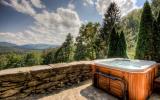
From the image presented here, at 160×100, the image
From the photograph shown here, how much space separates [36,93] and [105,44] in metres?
12.9

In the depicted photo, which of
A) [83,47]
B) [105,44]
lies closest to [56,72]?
[105,44]

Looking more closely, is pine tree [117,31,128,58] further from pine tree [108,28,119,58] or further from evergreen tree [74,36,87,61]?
evergreen tree [74,36,87,61]

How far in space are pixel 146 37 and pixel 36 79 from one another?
16.1 feet

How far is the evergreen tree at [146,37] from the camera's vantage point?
5.21 metres

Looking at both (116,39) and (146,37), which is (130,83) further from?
(116,39)

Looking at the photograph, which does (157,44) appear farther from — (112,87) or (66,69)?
(66,69)

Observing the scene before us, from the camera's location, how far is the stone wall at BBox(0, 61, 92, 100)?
2221 mm

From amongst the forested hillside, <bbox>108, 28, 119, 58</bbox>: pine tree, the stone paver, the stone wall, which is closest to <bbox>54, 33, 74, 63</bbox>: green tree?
the forested hillside

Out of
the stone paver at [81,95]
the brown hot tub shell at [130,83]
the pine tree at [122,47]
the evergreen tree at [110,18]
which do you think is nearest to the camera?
the brown hot tub shell at [130,83]

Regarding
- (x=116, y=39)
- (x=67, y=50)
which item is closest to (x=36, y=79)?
(x=116, y=39)

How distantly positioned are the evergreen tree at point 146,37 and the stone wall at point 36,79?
3274mm

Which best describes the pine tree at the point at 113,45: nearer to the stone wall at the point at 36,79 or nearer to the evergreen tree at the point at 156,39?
the evergreen tree at the point at 156,39

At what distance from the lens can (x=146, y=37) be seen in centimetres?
537

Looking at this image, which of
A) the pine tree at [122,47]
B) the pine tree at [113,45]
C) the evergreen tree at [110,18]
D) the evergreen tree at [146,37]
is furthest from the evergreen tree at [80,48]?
the evergreen tree at [146,37]
